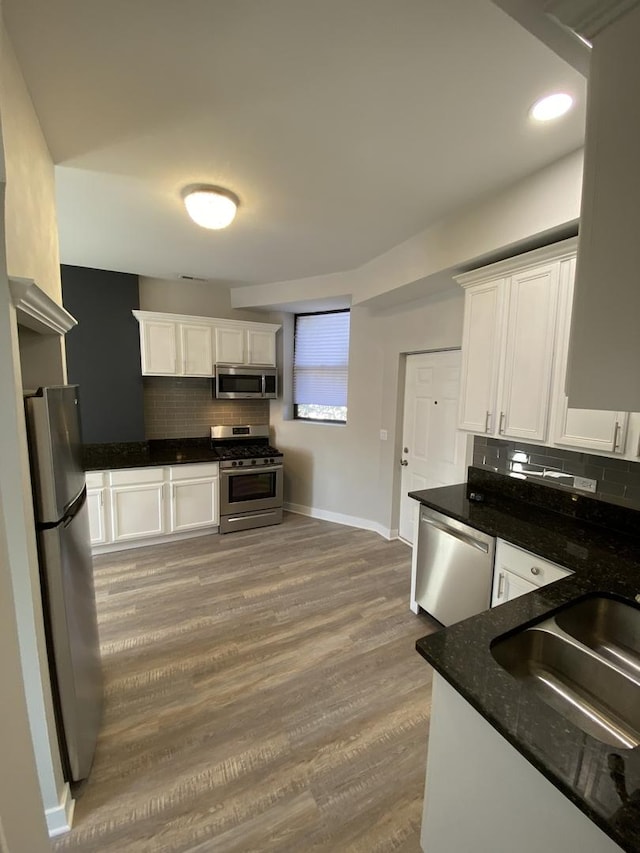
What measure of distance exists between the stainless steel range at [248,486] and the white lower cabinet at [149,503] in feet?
0.42

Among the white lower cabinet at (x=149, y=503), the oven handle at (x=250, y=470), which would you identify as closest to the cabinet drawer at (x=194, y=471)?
the white lower cabinet at (x=149, y=503)

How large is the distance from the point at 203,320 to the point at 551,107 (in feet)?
11.3

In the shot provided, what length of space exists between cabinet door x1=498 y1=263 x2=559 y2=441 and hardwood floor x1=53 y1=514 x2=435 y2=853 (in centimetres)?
162

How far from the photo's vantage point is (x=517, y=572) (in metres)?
1.88

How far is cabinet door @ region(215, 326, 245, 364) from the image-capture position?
4148 mm

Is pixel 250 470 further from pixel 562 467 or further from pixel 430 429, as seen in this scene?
pixel 562 467

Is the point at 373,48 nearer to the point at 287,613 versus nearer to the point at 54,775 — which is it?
the point at 54,775

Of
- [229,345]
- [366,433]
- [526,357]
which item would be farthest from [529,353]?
[229,345]

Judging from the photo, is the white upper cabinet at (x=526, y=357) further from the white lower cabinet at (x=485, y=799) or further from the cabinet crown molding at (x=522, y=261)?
the white lower cabinet at (x=485, y=799)

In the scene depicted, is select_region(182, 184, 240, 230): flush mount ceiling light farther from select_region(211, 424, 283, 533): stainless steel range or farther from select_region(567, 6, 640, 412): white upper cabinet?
select_region(211, 424, 283, 533): stainless steel range

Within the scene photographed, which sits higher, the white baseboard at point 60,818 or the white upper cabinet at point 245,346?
the white upper cabinet at point 245,346

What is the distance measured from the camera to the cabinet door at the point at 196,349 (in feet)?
13.1

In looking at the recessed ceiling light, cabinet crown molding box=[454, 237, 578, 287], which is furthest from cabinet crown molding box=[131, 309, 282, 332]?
the recessed ceiling light

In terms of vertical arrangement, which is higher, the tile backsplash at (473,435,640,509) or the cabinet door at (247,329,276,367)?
the cabinet door at (247,329,276,367)
